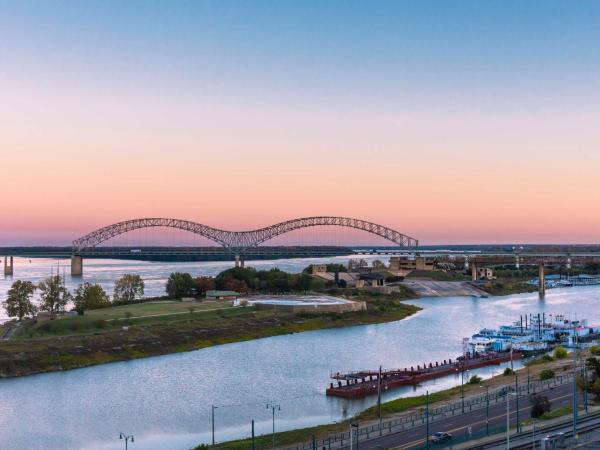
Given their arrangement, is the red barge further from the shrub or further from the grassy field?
the grassy field

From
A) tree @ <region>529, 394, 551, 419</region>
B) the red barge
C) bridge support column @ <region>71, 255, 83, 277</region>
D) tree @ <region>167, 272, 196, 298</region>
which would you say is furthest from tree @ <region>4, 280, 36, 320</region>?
bridge support column @ <region>71, 255, 83, 277</region>

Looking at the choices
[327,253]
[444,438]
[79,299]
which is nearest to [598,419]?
[444,438]

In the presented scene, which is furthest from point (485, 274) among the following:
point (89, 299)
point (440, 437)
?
point (440, 437)

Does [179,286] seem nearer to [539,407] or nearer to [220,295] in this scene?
[220,295]

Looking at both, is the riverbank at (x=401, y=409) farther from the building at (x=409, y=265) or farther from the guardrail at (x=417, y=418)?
Result: the building at (x=409, y=265)

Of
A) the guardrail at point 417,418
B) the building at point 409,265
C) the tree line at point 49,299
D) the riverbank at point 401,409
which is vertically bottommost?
the riverbank at point 401,409

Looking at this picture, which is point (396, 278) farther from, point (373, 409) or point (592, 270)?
point (373, 409)

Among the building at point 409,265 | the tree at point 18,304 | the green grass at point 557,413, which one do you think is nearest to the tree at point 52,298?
the tree at point 18,304
